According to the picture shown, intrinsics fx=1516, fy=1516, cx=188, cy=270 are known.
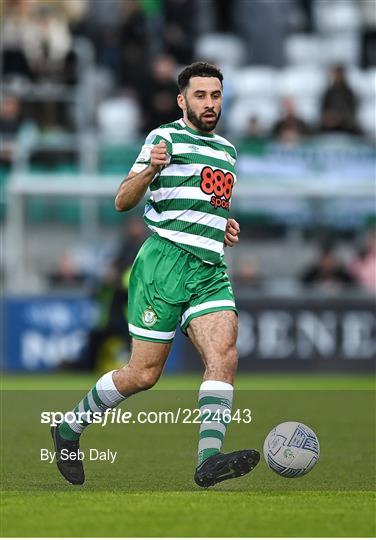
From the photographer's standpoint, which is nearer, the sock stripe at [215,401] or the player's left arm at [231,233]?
the sock stripe at [215,401]

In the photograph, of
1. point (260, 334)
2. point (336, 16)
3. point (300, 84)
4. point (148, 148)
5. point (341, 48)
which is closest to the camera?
point (148, 148)

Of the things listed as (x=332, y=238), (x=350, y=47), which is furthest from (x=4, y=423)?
(x=350, y=47)

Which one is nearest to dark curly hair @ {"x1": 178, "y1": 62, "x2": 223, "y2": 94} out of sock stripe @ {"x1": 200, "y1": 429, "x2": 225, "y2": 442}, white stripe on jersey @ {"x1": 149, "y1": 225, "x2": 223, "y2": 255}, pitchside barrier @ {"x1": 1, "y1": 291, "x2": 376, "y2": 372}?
white stripe on jersey @ {"x1": 149, "y1": 225, "x2": 223, "y2": 255}

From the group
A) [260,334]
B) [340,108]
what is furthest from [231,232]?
[340,108]

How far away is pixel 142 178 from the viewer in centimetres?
834

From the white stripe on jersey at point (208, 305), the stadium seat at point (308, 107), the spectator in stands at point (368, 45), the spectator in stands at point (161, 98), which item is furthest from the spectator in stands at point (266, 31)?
the white stripe on jersey at point (208, 305)

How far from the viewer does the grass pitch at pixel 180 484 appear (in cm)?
693

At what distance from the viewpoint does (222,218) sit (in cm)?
879

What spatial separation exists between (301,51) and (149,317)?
16.7 metres

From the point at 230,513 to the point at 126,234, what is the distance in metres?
12.8

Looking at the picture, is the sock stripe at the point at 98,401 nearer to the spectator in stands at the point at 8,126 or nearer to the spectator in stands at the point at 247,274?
the spectator in stands at the point at 247,274

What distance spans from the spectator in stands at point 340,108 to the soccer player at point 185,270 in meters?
13.7

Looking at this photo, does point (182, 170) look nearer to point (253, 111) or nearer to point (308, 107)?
point (253, 111)

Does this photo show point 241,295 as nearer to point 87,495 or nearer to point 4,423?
point 4,423
